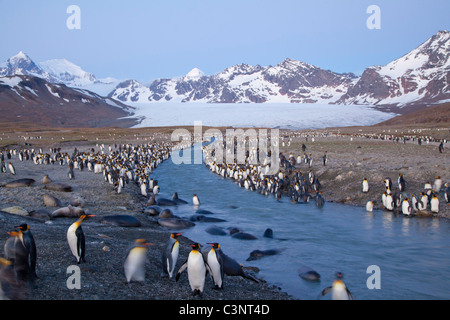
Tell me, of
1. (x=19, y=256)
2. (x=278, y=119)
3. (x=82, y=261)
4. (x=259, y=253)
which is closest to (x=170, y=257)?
(x=82, y=261)

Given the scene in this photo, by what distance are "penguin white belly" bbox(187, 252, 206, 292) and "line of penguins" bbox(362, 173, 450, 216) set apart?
8.28 meters

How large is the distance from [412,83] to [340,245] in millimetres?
189856

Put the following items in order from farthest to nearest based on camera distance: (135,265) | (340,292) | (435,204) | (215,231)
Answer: (435,204), (215,231), (135,265), (340,292)

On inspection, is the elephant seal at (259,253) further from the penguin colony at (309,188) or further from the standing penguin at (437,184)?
the standing penguin at (437,184)

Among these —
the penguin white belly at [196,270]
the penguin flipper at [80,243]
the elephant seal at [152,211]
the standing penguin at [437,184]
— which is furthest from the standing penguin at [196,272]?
the standing penguin at [437,184]

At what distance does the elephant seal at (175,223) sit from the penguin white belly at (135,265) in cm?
502

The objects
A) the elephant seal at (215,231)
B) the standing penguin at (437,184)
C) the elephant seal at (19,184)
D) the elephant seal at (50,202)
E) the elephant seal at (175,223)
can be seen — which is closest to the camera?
the elephant seal at (215,231)

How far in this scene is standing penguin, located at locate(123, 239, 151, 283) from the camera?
219 inches

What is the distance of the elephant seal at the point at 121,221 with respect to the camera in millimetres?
9703

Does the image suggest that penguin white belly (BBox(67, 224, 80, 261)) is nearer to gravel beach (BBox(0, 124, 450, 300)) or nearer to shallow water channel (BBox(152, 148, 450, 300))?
gravel beach (BBox(0, 124, 450, 300))

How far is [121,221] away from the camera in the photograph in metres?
9.77

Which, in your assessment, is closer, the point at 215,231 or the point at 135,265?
the point at 135,265

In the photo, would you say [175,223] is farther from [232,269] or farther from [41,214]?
[232,269]
